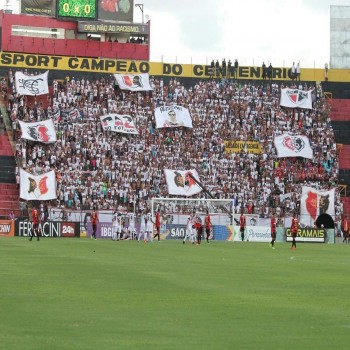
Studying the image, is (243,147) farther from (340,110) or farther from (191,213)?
(191,213)

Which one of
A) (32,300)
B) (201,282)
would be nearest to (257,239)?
Result: (201,282)

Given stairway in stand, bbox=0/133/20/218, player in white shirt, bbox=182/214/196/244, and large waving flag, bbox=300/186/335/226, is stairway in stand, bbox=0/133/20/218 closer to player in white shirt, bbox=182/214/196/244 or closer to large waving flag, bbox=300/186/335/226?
player in white shirt, bbox=182/214/196/244

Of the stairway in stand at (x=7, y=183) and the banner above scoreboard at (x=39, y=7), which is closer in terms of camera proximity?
the stairway in stand at (x=7, y=183)

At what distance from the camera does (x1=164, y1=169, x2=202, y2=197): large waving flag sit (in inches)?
3118

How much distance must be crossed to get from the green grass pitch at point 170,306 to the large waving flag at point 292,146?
47.2 metres

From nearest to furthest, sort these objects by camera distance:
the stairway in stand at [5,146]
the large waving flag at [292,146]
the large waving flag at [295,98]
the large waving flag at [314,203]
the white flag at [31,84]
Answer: the stairway in stand at [5,146] → the large waving flag at [314,203] → the white flag at [31,84] → the large waving flag at [292,146] → the large waving flag at [295,98]

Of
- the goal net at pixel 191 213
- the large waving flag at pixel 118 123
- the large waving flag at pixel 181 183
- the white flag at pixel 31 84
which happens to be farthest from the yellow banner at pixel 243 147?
the white flag at pixel 31 84

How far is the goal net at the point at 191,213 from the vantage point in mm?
72812

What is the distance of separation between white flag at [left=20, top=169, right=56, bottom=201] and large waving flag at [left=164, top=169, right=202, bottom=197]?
8.77 m

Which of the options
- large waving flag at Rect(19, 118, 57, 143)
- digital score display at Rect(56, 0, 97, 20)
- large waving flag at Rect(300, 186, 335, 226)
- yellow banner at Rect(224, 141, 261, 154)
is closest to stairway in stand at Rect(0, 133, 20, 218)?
large waving flag at Rect(19, 118, 57, 143)

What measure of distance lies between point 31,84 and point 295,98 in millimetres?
21515

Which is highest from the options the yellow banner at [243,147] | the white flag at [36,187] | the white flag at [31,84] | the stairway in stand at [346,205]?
the white flag at [31,84]

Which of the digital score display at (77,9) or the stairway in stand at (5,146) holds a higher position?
the digital score display at (77,9)

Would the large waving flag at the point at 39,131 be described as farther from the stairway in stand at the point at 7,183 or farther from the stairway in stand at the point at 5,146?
the stairway in stand at the point at 7,183
